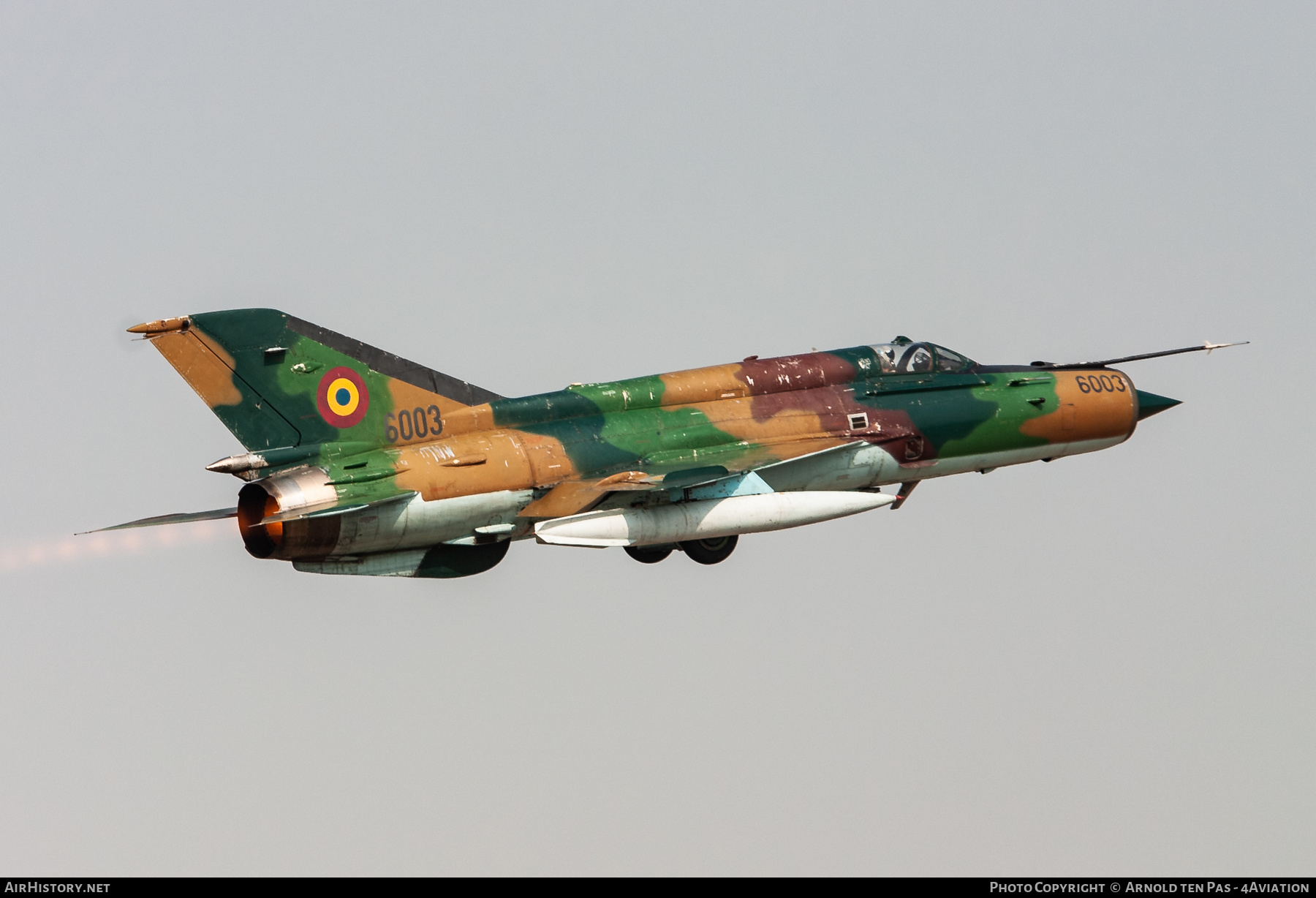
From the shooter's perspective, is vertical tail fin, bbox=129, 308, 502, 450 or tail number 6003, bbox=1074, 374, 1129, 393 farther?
tail number 6003, bbox=1074, 374, 1129, 393

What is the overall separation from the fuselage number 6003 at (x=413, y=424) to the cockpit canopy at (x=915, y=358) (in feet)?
23.2

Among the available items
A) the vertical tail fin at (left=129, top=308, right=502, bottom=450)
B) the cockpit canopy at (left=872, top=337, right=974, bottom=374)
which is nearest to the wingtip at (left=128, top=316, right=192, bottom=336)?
the vertical tail fin at (left=129, top=308, right=502, bottom=450)

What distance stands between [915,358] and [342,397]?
350 inches

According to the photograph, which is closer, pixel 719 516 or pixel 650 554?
pixel 719 516

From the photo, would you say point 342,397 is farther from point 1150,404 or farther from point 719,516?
point 1150,404

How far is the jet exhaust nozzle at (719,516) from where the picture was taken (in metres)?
26.6

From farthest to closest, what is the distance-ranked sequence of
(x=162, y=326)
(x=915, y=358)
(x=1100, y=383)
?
(x=1100, y=383) → (x=915, y=358) → (x=162, y=326)

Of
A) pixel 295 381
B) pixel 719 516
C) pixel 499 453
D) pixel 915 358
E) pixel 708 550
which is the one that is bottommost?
pixel 719 516

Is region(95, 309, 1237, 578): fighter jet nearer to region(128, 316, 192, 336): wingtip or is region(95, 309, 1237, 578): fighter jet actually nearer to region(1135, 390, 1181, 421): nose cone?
region(128, 316, 192, 336): wingtip

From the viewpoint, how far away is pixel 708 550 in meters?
29.0

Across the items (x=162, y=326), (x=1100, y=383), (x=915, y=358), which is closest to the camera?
(x=162, y=326)

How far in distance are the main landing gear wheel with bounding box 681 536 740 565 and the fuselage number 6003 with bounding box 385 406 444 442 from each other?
4.17 m

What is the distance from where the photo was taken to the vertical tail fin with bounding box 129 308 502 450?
26234mm

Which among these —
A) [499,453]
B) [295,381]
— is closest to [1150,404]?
[499,453]
